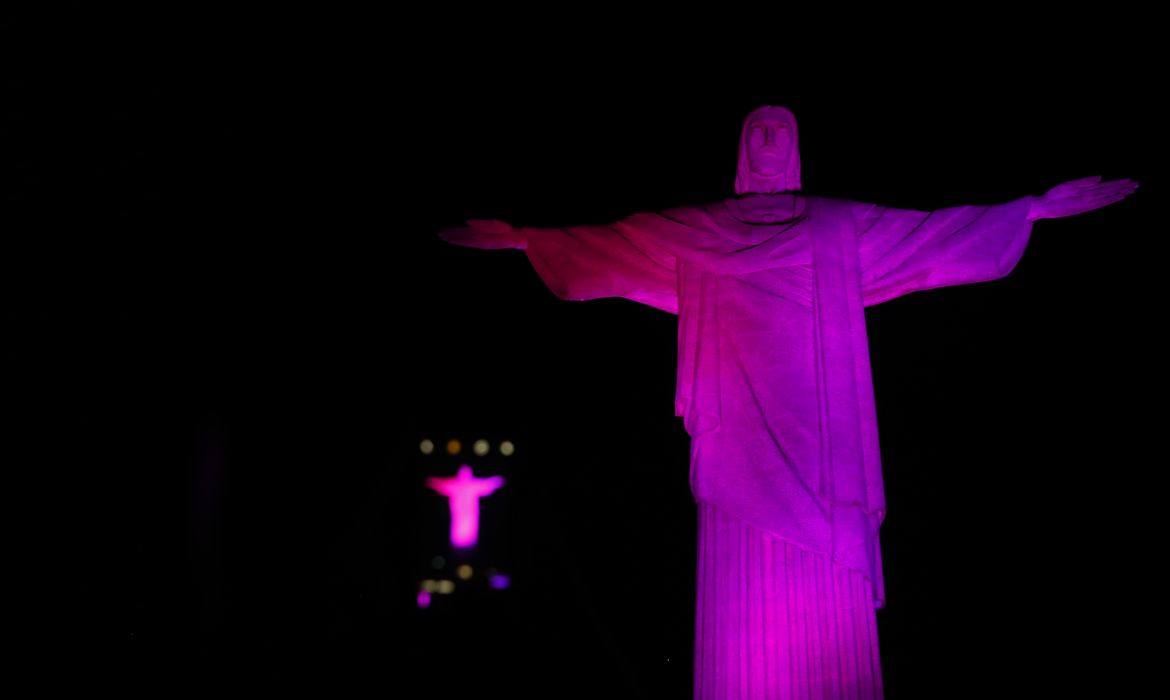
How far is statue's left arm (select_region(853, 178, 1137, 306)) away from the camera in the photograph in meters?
3.95

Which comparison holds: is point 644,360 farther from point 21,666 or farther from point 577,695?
point 21,666

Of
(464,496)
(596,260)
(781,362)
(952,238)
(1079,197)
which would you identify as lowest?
(464,496)

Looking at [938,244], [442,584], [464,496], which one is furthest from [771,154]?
[442,584]

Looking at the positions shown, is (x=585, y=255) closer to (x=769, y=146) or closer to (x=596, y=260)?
(x=596, y=260)

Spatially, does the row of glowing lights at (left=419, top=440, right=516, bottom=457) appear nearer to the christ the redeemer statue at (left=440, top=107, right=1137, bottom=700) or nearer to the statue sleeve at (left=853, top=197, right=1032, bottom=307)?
the christ the redeemer statue at (left=440, top=107, right=1137, bottom=700)

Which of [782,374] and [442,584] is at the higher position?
[782,374]

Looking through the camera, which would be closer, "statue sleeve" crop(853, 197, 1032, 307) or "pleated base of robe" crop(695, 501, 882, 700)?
"pleated base of robe" crop(695, 501, 882, 700)

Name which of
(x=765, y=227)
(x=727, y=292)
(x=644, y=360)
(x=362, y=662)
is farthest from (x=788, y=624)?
(x=362, y=662)

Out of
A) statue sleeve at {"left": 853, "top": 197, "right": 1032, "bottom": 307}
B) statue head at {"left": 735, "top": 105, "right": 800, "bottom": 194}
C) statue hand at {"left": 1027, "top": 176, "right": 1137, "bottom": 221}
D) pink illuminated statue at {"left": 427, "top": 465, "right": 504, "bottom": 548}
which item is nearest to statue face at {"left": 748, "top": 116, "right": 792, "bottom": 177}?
A: statue head at {"left": 735, "top": 105, "right": 800, "bottom": 194}

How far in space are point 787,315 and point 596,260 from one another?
2.82 feet

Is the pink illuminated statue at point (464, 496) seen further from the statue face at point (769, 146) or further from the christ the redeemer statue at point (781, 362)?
the statue face at point (769, 146)

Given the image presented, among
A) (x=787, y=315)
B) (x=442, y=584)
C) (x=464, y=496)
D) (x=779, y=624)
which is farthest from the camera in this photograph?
(x=464, y=496)

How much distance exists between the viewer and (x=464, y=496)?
17.4ft

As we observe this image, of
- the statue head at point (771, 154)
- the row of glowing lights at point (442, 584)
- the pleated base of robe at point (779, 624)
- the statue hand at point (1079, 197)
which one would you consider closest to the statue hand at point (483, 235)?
the statue head at point (771, 154)
